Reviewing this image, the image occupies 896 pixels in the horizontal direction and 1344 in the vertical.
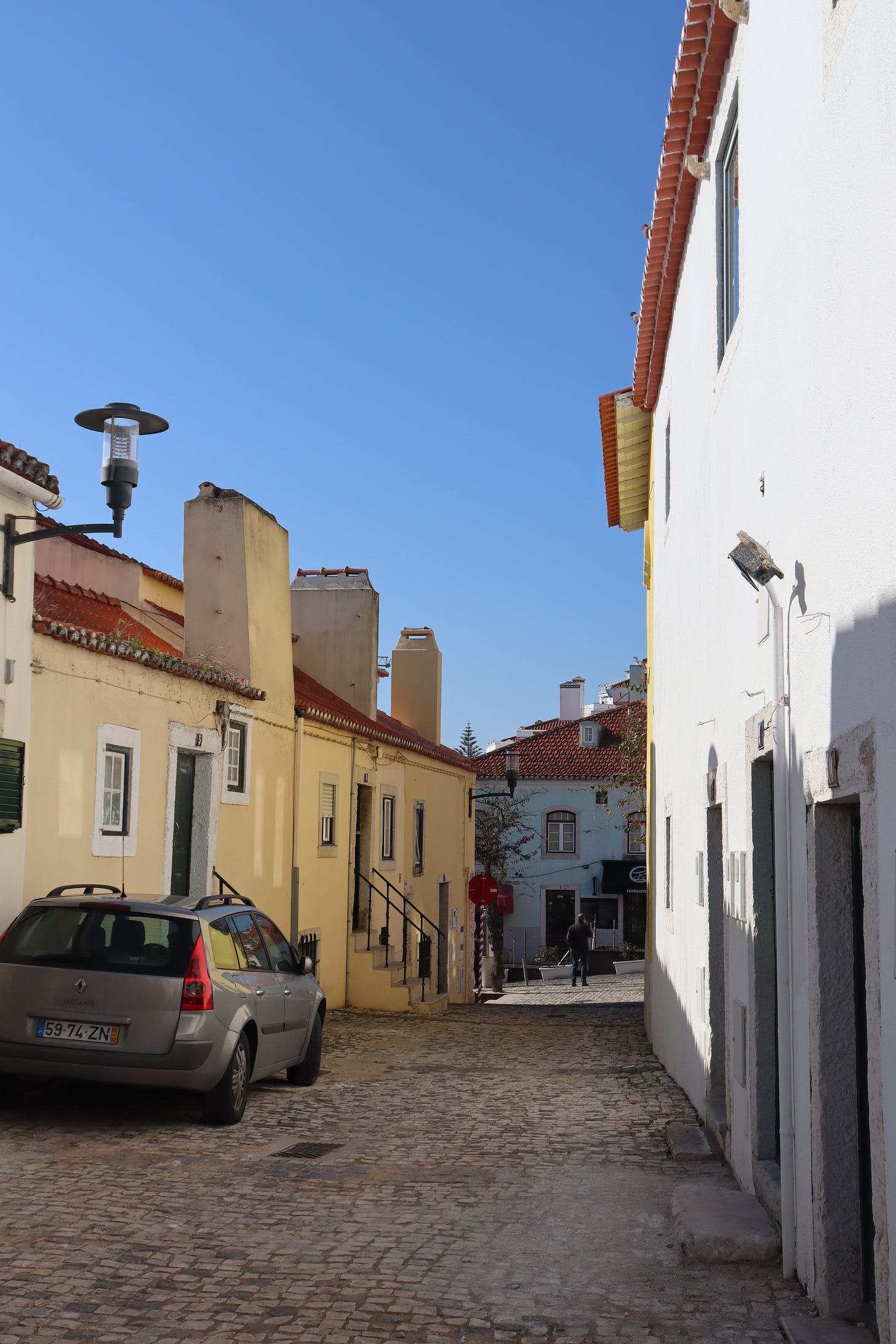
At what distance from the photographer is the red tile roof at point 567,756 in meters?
46.9

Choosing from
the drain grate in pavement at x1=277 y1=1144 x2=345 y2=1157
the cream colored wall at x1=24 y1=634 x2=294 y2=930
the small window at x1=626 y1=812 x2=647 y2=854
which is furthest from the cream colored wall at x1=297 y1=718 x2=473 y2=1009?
the small window at x1=626 y1=812 x2=647 y2=854

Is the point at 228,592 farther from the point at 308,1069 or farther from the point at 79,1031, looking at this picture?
the point at 79,1031

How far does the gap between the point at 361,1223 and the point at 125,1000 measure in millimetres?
2838

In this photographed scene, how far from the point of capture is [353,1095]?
1065 centimetres

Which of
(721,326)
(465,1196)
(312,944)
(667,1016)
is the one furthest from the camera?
(312,944)

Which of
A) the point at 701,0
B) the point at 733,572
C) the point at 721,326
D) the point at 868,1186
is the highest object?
the point at 701,0

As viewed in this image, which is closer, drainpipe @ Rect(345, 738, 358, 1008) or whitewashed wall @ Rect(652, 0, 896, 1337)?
whitewashed wall @ Rect(652, 0, 896, 1337)

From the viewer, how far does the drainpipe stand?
65.8 ft

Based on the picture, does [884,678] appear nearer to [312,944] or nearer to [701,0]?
[701,0]

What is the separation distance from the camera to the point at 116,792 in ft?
39.5

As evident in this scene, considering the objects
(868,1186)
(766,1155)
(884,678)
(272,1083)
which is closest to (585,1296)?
(868,1186)

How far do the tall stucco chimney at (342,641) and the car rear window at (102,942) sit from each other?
1588cm

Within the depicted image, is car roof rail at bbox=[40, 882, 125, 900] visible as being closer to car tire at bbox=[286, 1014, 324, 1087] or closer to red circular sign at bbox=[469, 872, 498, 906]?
car tire at bbox=[286, 1014, 324, 1087]

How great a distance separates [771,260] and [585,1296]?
182 inches
